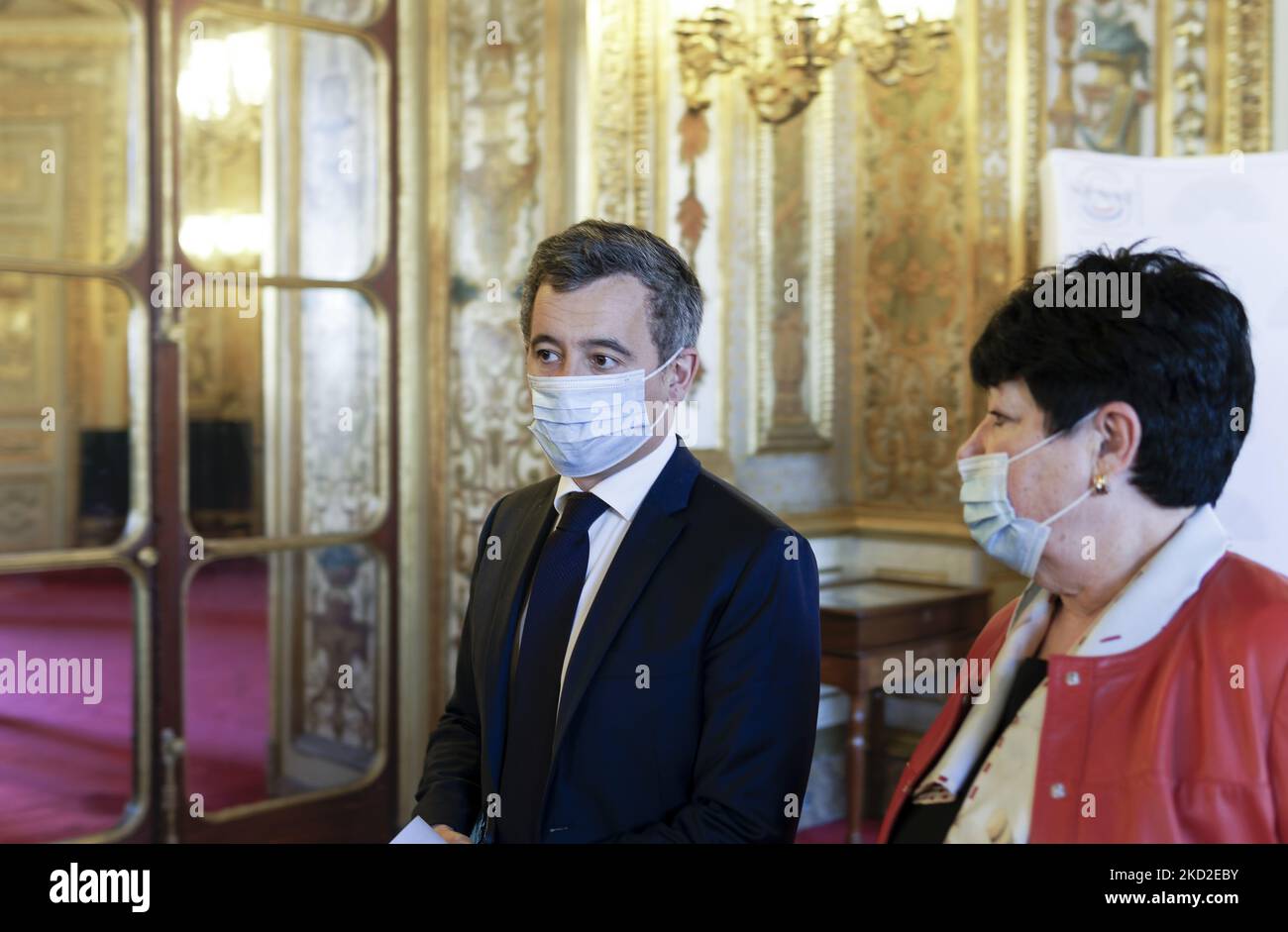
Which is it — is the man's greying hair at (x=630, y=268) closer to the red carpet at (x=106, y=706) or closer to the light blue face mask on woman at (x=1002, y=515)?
the light blue face mask on woman at (x=1002, y=515)

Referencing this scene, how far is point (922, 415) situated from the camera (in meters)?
4.46

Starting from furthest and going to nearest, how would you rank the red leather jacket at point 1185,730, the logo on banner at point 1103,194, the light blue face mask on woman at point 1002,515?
the logo on banner at point 1103,194 → the light blue face mask on woman at point 1002,515 → the red leather jacket at point 1185,730

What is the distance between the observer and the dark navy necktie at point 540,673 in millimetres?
1660

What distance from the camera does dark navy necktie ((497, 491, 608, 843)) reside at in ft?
5.45

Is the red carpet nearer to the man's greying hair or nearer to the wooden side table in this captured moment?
the wooden side table

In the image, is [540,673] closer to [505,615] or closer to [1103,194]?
[505,615]

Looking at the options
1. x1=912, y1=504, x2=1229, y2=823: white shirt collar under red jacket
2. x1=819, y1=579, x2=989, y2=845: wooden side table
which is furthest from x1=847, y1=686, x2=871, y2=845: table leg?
x1=912, y1=504, x2=1229, y2=823: white shirt collar under red jacket

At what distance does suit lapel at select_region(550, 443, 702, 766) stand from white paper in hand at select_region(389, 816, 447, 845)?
22 centimetres

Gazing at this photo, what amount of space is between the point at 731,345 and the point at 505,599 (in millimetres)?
2481

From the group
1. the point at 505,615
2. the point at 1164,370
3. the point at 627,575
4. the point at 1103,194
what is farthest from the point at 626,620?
the point at 1103,194

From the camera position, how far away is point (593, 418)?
173cm

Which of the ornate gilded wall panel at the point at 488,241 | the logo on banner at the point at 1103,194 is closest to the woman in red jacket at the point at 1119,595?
the logo on banner at the point at 1103,194

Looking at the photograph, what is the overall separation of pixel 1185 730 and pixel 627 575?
69 centimetres
